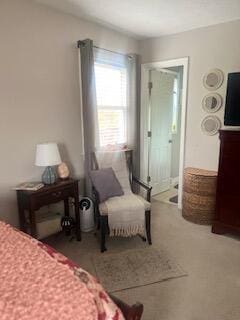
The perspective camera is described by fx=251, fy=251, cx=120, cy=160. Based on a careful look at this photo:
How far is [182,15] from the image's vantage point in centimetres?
280

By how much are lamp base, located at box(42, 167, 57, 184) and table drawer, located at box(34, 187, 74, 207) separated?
13 cm

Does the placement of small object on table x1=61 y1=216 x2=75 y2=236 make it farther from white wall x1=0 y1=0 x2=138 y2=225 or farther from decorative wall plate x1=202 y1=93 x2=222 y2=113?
decorative wall plate x1=202 y1=93 x2=222 y2=113

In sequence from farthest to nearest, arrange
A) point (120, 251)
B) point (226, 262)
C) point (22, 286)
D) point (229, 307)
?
point (120, 251) → point (226, 262) → point (229, 307) → point (22, 286)

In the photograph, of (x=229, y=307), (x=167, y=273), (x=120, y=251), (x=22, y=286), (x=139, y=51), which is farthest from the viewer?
(x=139, y=51)

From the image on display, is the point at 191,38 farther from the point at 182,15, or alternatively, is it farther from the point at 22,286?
the point at 22,286

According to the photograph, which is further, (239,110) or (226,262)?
(239,110)

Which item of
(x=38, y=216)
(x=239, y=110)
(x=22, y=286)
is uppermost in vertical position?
(x=239, y=110)

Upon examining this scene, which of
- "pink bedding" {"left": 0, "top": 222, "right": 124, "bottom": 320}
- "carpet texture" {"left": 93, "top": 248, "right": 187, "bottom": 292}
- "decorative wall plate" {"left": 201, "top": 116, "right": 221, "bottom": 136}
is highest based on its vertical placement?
"decorative wall plate" {"left": 201, "top": 116, "right": 221, "bottom": 136}

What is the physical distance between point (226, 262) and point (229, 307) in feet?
2.03

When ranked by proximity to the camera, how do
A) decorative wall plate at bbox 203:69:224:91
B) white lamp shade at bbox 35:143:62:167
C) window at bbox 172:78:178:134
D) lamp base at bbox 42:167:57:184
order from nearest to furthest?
1. white lamp shade at bbox 35:143:62:167
2. lamp base at bbox 42:167:57:184
3. decorative wall plate at bbox 203:69:224:91
4. window at bbox 172:78:178:134

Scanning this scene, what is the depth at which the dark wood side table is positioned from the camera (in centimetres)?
236

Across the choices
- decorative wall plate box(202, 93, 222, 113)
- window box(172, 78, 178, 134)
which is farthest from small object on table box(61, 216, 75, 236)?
window box(172, 78, 178, 134)

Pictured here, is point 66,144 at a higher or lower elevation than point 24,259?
higher

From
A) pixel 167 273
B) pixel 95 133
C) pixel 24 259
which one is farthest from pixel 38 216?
pixel 24 259
